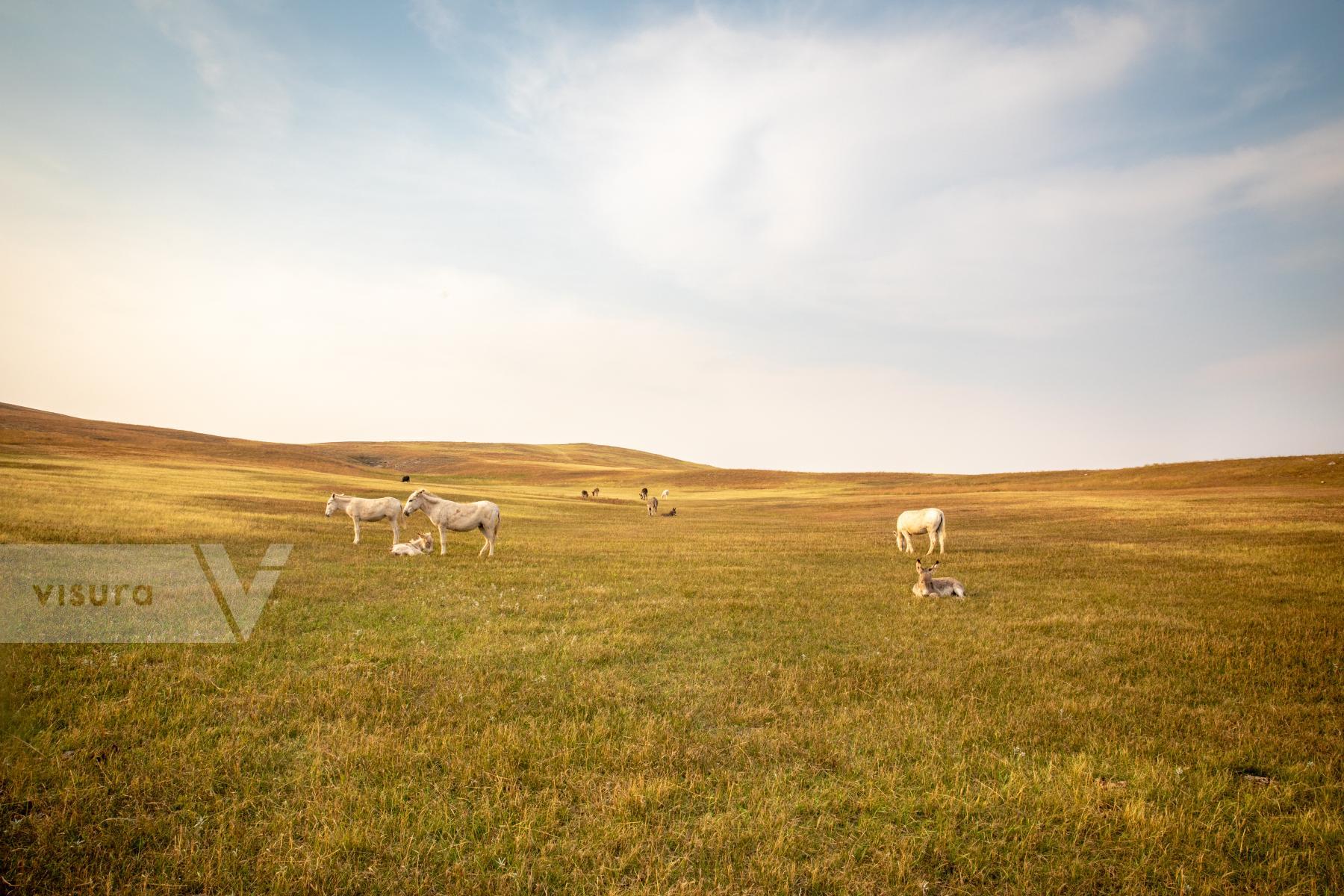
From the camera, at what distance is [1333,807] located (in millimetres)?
6230

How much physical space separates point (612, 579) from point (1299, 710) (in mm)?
14879

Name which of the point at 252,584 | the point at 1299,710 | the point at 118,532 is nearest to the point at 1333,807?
the point at 1299,710

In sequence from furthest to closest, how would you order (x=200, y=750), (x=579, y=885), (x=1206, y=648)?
(x=1206, y=648) < (x=200, y=750) < (x=579, y=885)

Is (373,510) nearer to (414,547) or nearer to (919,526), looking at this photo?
(414,547)

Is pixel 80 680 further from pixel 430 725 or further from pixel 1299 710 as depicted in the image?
pixel 1299 710

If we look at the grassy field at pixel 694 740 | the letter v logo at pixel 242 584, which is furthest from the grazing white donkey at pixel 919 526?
the letter v logo at pixel 242 584

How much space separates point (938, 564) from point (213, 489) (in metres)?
44.0

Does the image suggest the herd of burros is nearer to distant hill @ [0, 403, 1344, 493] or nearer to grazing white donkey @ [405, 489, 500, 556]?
grazing white donkey @ [405, 489, 500, 556]

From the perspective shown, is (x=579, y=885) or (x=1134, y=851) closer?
(x=579, y=885)

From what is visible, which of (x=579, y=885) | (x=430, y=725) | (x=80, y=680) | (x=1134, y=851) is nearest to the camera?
(x=579, y=885)

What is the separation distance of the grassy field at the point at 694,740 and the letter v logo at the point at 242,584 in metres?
0.46

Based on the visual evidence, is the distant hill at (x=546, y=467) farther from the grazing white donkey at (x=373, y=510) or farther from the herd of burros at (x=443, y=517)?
the herd of burros at (x=443, y=517)

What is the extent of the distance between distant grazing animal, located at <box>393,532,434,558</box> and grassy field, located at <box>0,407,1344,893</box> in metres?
3.33

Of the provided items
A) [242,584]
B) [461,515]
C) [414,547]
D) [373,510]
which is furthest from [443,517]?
[242,584]
